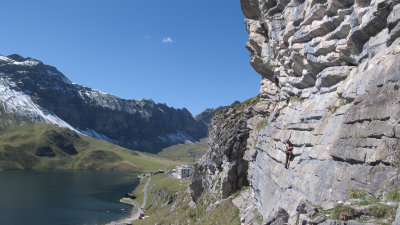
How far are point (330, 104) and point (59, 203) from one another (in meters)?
136

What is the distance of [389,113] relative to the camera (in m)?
13.4

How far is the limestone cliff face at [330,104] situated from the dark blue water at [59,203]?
299 ft

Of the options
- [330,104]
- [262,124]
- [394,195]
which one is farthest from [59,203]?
[394,195]

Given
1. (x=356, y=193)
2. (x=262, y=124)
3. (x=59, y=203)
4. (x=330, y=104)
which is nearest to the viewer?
(x=356, y=193)

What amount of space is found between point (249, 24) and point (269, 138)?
1860 cm

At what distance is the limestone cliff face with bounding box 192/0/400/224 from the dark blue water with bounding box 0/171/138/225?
299 ft

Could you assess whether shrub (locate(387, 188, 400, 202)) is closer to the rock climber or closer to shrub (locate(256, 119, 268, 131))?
the rock climber

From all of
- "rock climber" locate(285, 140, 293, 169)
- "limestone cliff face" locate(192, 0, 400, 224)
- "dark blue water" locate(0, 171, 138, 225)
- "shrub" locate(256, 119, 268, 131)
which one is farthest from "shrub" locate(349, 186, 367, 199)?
"dark blue water" locate(0, 171, 138, 225)

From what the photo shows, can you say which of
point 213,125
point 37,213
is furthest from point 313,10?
point 37,213

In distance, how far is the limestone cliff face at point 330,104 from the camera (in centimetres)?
1377

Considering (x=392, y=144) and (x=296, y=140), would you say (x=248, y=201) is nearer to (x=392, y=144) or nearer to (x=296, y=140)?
(x=296, y=140)

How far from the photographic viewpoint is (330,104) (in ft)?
65.8

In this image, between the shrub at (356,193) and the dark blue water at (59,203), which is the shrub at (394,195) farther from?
the dark blue water at (59,203)

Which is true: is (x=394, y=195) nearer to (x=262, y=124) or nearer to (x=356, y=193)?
(x=356, y=193)
